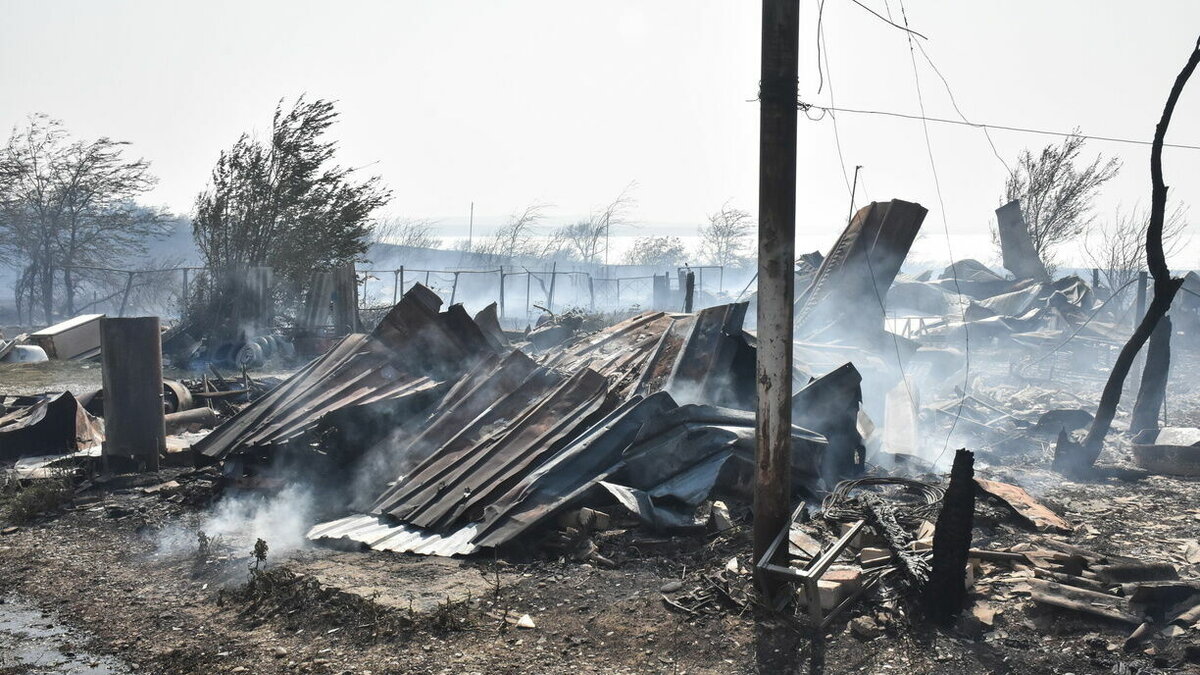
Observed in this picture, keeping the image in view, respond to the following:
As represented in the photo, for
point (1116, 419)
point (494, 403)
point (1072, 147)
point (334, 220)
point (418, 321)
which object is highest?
point (1072, 147)

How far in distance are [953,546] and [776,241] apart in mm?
1924

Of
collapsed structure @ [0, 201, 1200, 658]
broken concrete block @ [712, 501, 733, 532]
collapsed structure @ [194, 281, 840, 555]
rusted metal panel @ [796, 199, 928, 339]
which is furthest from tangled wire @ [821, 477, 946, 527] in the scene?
rusted metal panel @ [796, 199, 928, 339]

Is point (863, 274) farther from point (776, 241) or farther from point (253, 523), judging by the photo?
point (253, 523)

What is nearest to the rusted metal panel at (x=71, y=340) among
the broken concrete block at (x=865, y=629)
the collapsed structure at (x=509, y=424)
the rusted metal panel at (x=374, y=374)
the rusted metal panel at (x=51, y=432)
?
the rusted metal panel at (x=51, y=432)

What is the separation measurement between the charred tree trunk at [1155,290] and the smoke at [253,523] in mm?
8064

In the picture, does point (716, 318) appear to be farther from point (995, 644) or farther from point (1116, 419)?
point (1116, 419)

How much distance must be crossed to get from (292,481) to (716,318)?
173 inches

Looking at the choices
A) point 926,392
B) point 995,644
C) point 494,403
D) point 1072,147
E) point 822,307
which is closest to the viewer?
point 995,644

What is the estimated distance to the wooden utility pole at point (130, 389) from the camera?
25.7 feet

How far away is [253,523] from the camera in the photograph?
6.50 meters

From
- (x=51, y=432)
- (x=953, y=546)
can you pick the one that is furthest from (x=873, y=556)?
(x=51, y=432)

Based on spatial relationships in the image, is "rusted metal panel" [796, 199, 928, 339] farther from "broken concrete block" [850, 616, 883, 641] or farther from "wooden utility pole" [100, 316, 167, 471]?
"wooden utility pole" [100, 316, 167, 471]

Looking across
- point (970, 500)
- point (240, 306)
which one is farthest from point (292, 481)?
point (240, 306)

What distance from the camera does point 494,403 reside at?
305 inches
